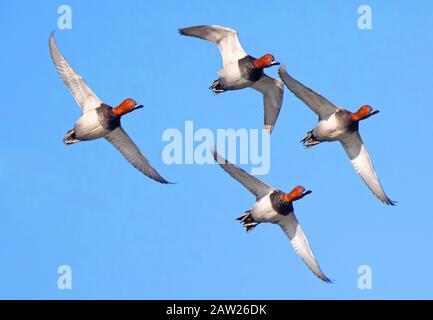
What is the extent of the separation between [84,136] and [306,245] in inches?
309

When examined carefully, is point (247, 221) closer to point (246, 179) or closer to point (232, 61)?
point (246, 179)

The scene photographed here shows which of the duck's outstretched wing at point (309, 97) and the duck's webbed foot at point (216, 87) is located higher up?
the duck's webbed foot at point (216, 87)

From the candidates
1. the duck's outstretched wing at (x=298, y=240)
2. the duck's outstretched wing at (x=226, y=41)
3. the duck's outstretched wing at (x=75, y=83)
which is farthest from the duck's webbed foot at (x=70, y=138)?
the duck's outstretched wing at (x=298, y=240)

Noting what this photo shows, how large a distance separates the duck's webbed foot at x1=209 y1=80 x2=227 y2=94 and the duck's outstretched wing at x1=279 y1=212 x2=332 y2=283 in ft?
15.6

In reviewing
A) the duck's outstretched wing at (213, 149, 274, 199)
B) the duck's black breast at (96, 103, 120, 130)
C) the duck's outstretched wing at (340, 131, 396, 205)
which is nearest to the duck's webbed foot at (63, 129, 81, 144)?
the duck's black breast at (96, 103, 120, 130)

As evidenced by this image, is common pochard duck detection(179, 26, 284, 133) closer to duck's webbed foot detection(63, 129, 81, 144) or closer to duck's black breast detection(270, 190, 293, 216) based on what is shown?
duck's black breast detection(270, 190, 293, 216)

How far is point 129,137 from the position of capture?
41.5 meters

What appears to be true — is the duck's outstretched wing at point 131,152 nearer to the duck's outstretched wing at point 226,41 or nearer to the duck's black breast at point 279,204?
the duck's black breast at point 279,204

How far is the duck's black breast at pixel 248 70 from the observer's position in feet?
140

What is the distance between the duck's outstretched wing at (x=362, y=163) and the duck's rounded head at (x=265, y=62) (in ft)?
11.6

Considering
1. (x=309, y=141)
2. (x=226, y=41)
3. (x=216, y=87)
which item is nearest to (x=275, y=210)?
(x=309, y=141)
